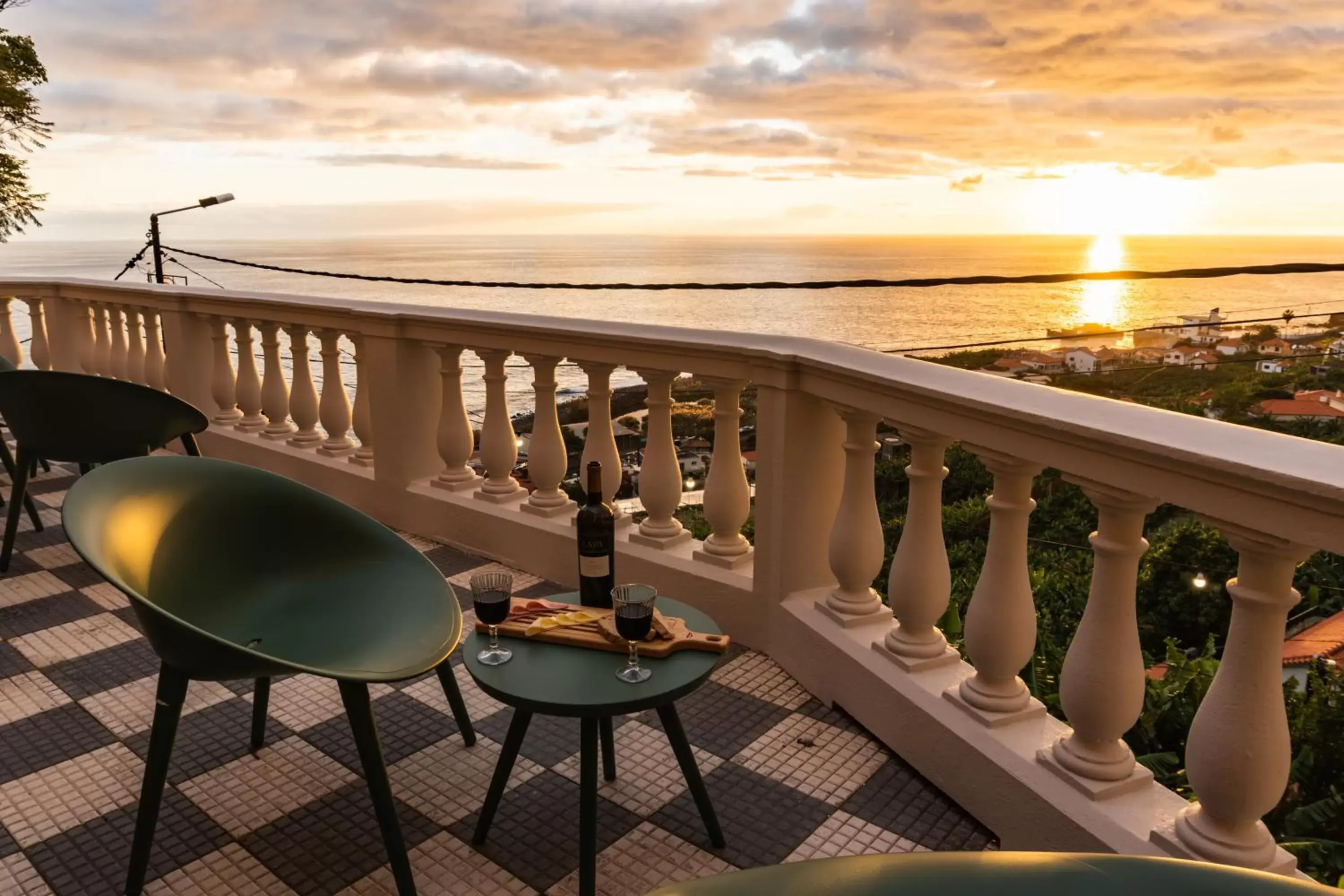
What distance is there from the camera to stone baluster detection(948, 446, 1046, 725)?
5.63 feet

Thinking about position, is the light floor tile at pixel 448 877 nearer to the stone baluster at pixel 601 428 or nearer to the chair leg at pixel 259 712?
the chair leg at pixel 259 712

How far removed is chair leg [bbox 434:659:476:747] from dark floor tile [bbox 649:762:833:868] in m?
0.54

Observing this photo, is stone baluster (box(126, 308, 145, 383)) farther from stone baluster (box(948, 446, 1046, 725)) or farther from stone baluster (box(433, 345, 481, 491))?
stone baluster (box(948, 446, 1046, 725))

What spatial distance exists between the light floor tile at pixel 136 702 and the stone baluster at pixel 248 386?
2.25 m

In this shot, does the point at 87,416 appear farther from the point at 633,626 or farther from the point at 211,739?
the point at 633,626

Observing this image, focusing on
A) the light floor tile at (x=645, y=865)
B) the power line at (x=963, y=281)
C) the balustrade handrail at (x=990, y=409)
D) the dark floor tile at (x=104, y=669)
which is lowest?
the dark floor tile at (x=104, y=669)

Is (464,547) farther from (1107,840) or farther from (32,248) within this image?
(32,248)

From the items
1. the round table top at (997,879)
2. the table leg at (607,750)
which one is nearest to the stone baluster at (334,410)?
the table leg at (607,750)

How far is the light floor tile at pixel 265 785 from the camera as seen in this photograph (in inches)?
74.8

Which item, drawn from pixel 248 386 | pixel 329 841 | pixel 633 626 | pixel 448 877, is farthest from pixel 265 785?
pixel 248 386

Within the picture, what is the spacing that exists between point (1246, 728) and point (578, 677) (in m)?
1.04

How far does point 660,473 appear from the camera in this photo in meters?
2.87

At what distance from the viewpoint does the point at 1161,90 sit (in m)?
15.8

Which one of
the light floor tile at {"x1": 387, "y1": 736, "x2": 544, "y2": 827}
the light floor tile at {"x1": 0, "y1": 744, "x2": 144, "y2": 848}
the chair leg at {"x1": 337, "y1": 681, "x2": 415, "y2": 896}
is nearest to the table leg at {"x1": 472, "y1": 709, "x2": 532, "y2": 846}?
the light floor tile at {"x1": 387, "y1": 736, "x2": 544, "y2": 827}
